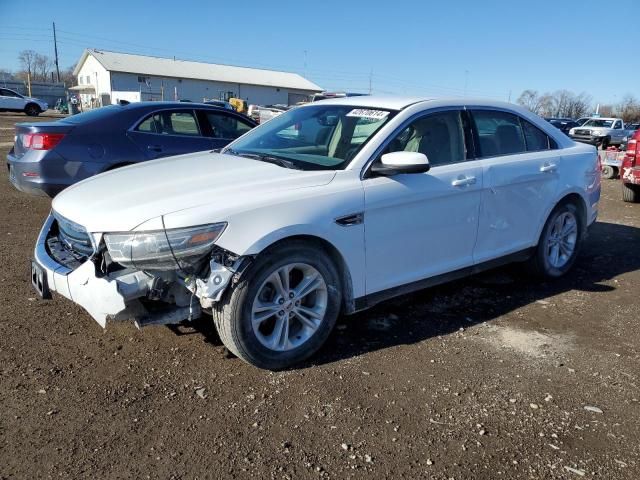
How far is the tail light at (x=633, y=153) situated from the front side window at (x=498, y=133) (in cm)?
584

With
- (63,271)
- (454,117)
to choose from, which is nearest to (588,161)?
(454,117)

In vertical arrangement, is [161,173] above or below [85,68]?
below

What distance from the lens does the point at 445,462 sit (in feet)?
8.48

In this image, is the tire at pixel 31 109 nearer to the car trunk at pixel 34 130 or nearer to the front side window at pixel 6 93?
the front side window at pixel 6 93

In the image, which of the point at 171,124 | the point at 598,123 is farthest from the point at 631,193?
the point at 598,123

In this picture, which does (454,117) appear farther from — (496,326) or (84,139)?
(84,139)

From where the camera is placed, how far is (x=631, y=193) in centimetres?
990

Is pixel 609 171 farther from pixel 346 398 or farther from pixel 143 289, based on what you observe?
pixel 143 289

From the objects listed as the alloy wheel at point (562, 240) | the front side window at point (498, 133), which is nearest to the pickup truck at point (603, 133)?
the alloy wheel at point (562, 240)

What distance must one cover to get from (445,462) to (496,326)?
1.83 m

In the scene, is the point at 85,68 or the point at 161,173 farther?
the point at 85,68

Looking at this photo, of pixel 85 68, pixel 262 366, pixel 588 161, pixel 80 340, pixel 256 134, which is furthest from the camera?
pixel 85 68

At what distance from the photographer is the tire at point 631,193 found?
9793 mm

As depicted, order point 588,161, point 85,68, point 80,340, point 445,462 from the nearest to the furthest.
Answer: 1. point 445,462
2. point 80,340
3. point 588,161
4. point 85,68
